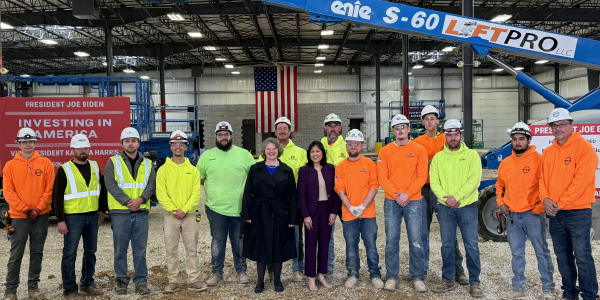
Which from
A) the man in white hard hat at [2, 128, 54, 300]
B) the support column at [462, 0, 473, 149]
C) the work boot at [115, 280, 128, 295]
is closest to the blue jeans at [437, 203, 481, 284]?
the work boot at [115, 280, 128, 295]

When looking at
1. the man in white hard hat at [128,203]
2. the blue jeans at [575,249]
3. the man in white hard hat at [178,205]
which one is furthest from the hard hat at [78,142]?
the blue jeans at [575,249]

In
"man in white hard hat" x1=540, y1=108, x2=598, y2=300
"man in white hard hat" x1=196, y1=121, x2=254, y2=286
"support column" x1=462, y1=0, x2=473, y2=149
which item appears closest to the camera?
"man in white hard hat" x1=540, y1=108, x2=598, y2=300

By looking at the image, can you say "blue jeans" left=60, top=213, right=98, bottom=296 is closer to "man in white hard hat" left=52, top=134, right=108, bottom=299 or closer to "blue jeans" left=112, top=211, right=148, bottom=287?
"man in white hard hat" left=52, top=134, right=108, bottom=299

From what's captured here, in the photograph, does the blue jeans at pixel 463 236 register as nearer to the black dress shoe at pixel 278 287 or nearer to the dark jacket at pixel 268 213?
the dark jacket at pixel 268 213

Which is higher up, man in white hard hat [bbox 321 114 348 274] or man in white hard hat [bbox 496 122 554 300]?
man in white hard hat [bbox 321 114 348 274]

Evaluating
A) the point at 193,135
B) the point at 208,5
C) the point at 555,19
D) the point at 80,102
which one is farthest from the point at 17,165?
the point at 555,19

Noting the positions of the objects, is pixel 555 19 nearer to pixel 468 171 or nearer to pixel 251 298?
pixel 468 171

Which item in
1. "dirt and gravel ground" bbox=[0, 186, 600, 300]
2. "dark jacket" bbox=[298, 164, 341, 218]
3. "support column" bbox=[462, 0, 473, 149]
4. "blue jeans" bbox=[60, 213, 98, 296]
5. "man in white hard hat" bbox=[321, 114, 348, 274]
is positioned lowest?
"dirt and gravel ground" bbox=[0, 186, 600, 300]

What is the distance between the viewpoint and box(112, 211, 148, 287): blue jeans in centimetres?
518

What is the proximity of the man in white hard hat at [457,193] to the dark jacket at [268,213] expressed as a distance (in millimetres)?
1716

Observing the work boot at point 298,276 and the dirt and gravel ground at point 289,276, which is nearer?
the dirt and gravel ground at point 289,276

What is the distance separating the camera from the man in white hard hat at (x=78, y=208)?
5055 mm

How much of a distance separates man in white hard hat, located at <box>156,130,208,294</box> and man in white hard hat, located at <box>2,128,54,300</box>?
1.30 m

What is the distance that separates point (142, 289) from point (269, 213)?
5.66 feet
